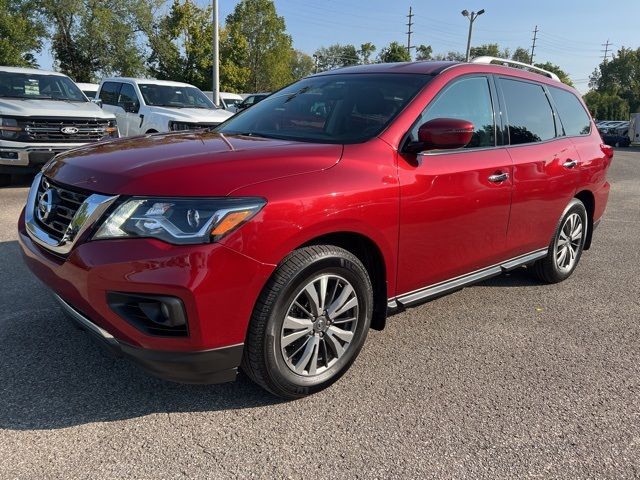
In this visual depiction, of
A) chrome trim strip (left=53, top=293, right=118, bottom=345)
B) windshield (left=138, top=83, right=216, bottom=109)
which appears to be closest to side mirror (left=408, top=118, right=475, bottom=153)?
chrome trim strip (left=53, top=293, right=118, bottom=345)

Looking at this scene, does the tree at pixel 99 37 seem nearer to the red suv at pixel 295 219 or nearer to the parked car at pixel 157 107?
the parked car at pixel 157 107

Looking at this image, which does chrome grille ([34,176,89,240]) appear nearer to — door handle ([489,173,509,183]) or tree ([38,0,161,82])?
door handle ([489,173,509,183])

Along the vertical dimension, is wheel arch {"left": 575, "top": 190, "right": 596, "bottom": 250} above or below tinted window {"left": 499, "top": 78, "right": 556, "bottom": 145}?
below

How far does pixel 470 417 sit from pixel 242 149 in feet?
5.99

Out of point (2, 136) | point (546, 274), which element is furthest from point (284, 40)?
point (546, 274)

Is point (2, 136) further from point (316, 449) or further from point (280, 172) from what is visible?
point (316, 449)

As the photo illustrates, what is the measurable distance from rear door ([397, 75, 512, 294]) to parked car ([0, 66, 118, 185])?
6.49 meters

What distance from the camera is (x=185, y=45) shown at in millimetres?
37344

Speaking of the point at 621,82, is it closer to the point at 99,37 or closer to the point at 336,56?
the point at 336,56

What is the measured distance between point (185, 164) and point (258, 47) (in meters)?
47.6

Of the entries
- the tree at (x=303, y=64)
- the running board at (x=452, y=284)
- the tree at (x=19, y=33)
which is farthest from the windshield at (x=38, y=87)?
the tree at (x=303, y=64)

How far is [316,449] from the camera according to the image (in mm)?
2490

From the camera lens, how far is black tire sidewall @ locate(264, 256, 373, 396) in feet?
8.52

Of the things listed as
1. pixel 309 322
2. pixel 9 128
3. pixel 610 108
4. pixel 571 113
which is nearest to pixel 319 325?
pixel 309 322
